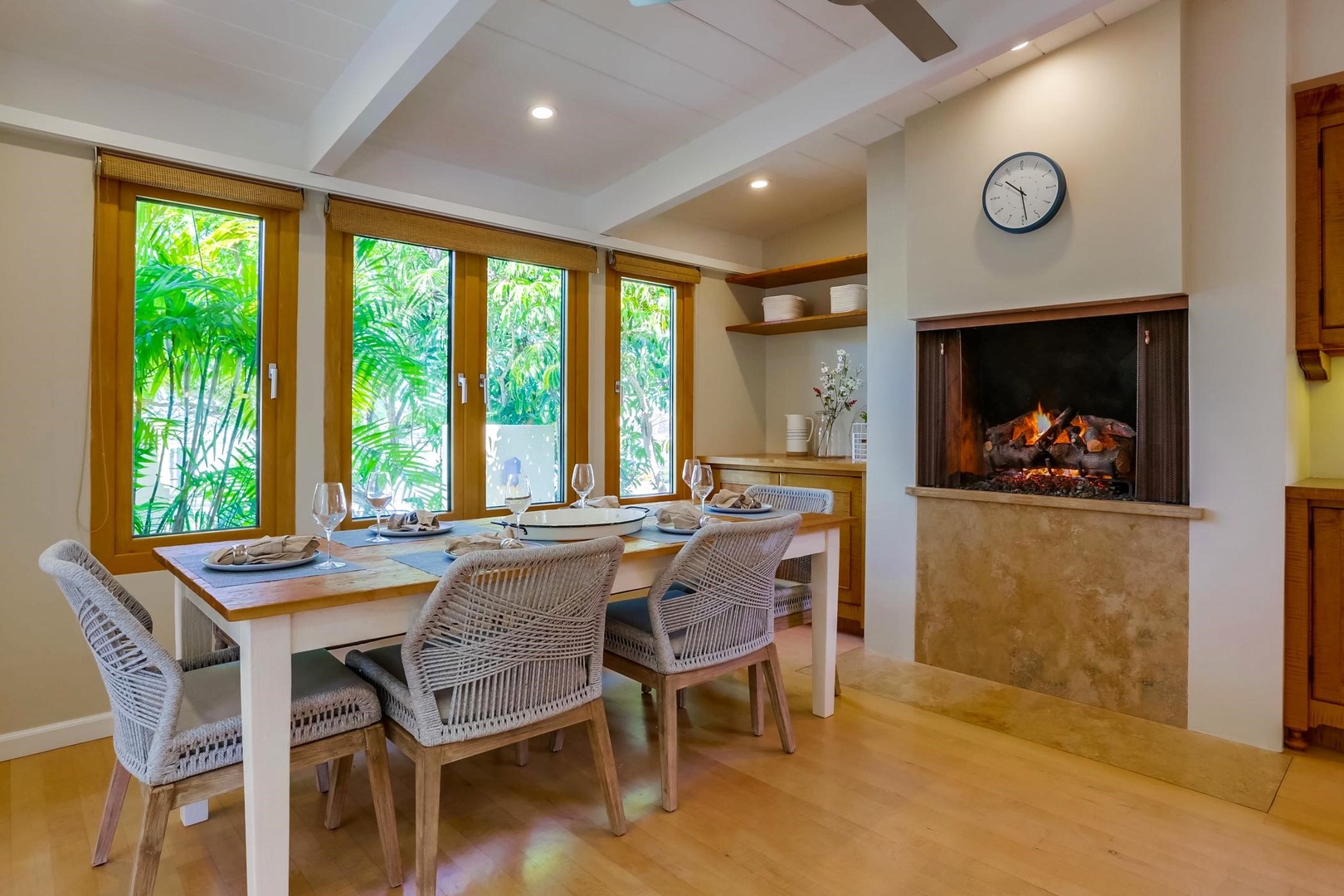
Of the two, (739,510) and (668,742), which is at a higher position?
(739,510)

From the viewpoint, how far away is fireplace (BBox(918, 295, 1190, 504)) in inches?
107

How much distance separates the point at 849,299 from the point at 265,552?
3.33 meters

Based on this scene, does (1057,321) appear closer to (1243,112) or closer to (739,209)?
(1243,112)

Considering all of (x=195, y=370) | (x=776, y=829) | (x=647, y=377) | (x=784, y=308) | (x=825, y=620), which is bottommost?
(x=776, y=829)

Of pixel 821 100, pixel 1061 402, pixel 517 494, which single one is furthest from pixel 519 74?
pixel 1061 402

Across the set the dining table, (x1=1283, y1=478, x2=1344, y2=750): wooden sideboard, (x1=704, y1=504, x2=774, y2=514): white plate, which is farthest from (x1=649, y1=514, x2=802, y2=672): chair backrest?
(x1=1283, y1=478, x2=1344, y2=750): wooden sideboard

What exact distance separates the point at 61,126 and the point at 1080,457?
406cm

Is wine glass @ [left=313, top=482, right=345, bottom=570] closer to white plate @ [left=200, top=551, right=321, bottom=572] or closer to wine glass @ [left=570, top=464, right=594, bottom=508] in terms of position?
white plate @ [left=200, top=551, right=321, bottom=572]

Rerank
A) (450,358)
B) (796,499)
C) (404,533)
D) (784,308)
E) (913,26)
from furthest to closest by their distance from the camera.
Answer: (784,308), (450,358), (796,499), (404,533), (913,26)

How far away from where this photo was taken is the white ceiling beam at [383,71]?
2.16 m

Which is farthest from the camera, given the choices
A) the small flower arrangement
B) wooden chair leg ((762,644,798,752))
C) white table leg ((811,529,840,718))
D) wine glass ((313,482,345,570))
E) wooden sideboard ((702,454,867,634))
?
the small flower arrangement

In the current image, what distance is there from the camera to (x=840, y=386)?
4.57m

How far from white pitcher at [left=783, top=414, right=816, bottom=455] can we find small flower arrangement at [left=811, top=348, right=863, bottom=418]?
0.15 metres

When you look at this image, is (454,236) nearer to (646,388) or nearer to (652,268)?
(652,268)
